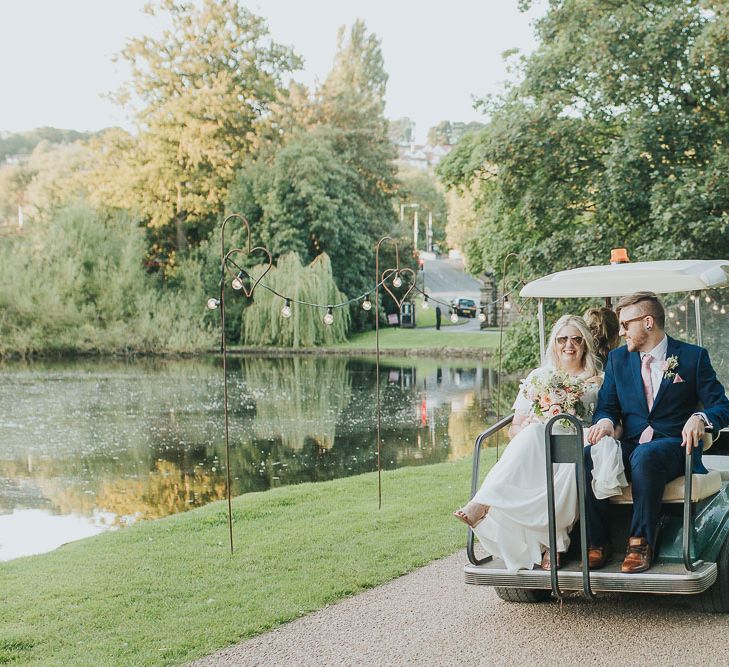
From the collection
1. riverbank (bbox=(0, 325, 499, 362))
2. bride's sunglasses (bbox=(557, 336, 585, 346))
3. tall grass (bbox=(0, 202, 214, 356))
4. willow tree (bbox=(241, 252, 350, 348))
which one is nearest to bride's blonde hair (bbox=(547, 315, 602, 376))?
bride's sunglasses (bbox=(557, 336, 585, 346))

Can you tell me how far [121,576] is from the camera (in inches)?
321

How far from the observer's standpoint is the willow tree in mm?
42531

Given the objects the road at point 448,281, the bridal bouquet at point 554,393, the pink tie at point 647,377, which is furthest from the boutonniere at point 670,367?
the road at point 448,281

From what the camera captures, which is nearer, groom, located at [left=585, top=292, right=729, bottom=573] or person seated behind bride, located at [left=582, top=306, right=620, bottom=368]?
groom, located at [left=585, top=292, right=729, bottom=573]

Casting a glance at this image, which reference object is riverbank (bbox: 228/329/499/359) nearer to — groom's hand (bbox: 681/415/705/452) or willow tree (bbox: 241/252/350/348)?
willow tree (bbox: 241/252/350/348)

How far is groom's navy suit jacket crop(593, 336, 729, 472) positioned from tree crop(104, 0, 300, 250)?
4560cm

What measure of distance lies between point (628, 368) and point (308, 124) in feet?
163

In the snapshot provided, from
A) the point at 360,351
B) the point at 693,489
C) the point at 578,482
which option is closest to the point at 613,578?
the point at 578,482

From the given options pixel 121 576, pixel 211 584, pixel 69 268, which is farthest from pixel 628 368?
pixel 69 268

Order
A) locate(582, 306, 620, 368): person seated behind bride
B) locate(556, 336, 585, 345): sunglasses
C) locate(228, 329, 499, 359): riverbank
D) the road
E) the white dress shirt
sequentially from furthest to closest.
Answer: the road, locate(228, 329, 499, 359): riverbank, locate(582, 306, 620, 368): person seated behind bride, locate(556, 336, 585, 345): sunglasses, the white dress shirt

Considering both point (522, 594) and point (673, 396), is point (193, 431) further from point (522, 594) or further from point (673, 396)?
point (673, 396)

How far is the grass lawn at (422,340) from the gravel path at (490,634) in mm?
35344

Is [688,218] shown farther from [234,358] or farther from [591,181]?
[234,358]

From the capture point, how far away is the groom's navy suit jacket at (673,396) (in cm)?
592
